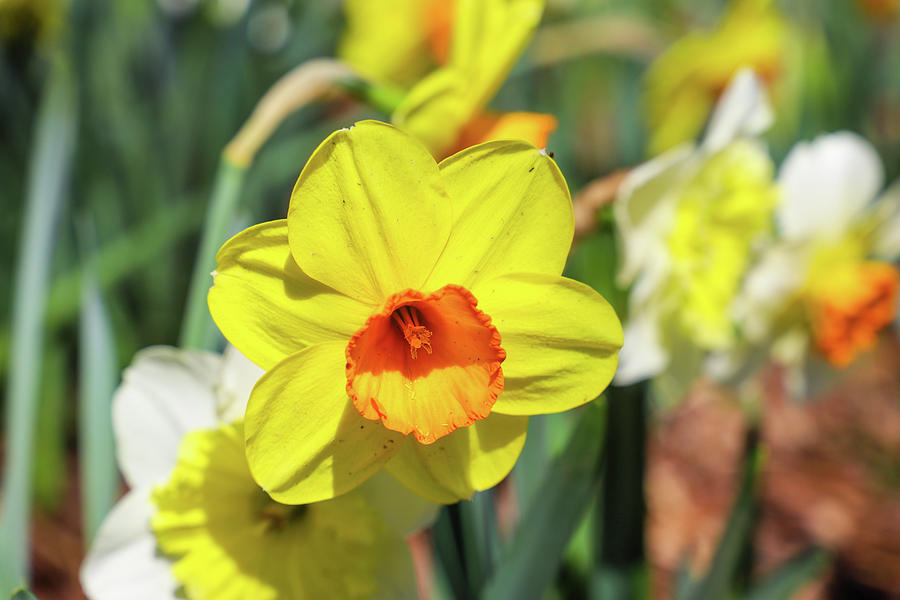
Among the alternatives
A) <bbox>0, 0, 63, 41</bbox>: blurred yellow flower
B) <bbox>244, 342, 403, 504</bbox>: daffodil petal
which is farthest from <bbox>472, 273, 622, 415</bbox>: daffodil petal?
<bbox>0, 0, 63, 41</bbox>: blurred yellow flower

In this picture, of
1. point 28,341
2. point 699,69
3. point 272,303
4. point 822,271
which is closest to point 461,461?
point 272,303

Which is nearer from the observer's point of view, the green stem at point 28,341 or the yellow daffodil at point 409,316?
the yellow daffodil at point 409,316

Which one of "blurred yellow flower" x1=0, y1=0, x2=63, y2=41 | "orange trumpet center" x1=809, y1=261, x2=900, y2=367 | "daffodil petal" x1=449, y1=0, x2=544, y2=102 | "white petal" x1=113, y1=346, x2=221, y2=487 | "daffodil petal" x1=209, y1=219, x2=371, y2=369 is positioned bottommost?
"orange trumpet center" x1=809, y1=261, x2=900, y2=367

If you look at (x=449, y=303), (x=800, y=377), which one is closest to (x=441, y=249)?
(x=449, y=303)

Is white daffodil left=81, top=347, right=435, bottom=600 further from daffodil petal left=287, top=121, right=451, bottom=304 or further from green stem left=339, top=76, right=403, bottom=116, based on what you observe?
green stem left=339, top=76, right=403, bottom=116

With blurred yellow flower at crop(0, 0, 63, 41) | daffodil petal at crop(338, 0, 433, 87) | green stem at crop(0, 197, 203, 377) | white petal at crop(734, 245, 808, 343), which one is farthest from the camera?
daffodil petal at crop(338, 0, 433, 87)

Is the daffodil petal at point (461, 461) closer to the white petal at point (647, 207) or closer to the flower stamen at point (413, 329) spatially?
the flower stamen at point (413, 329)

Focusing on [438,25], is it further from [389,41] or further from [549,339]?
[549,339]

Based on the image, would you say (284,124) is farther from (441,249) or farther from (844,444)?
(844,444)

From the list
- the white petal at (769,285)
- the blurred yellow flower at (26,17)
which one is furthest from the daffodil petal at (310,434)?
the blurred yellow flower at (26,17)
